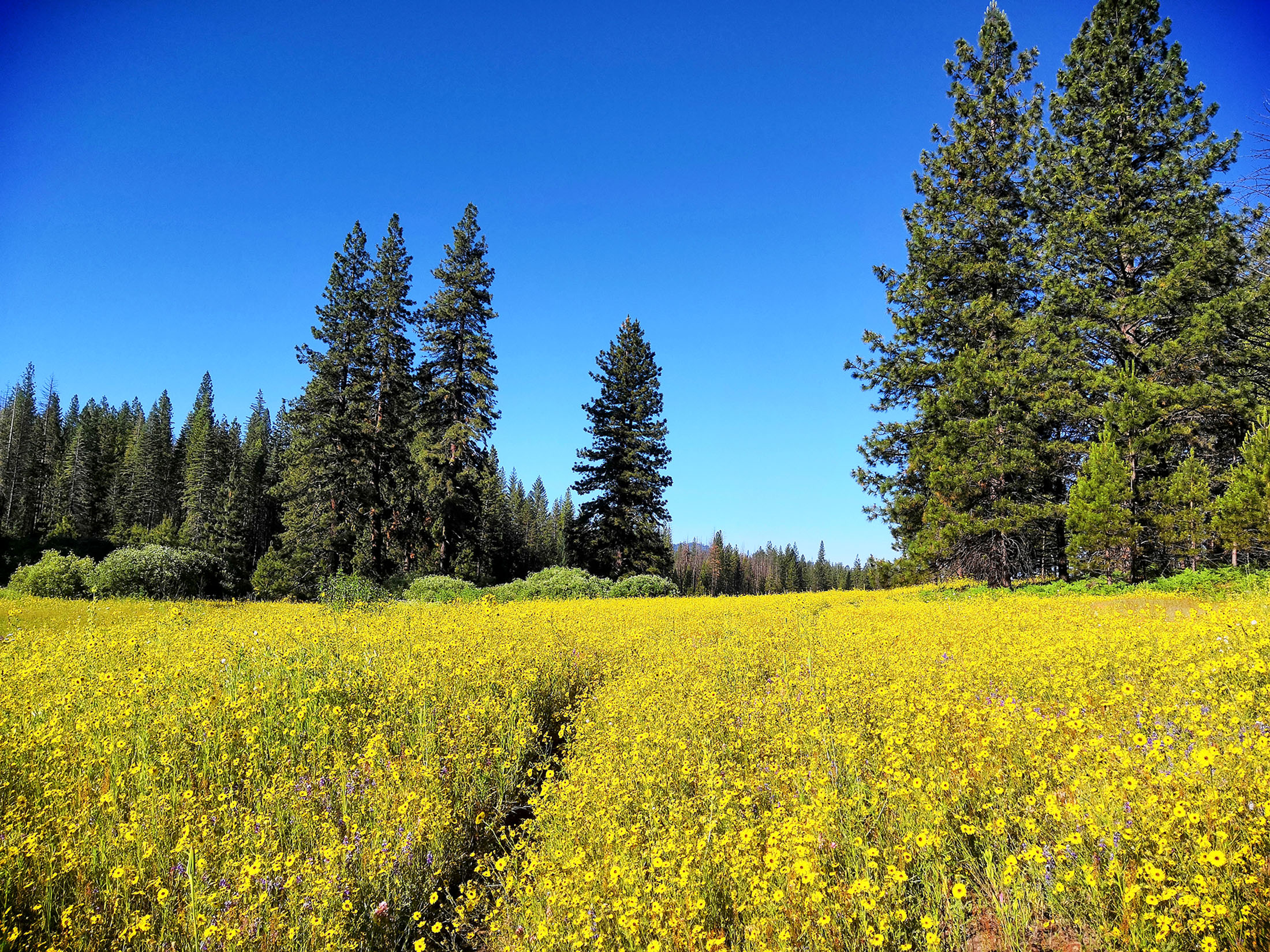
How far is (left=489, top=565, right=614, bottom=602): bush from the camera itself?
21578mm

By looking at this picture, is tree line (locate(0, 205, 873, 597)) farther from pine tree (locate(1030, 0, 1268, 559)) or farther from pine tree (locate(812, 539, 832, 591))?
pine tree (locate(812, 539, 832, 591))

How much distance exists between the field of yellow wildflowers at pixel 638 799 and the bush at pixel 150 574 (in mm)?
13286

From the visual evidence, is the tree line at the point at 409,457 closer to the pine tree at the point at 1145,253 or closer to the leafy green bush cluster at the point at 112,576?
the leafy green bush cluster at the point at 112,576

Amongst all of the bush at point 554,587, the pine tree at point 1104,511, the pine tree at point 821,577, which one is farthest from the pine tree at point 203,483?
the pine tree at point 821,577

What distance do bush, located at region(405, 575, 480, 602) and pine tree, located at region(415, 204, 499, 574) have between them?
14.0ft

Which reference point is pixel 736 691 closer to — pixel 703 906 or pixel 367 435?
pixel 703 906

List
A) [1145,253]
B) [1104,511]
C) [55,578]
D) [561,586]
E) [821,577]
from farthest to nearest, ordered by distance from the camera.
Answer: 1. [821,577]
2. [561,586]
3. [1145,253]
4. [55,578]
5. [1104,511]

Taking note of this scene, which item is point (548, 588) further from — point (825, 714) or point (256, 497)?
point (256, 497)

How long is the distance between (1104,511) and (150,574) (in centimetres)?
2874

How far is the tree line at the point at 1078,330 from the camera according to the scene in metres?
17.7

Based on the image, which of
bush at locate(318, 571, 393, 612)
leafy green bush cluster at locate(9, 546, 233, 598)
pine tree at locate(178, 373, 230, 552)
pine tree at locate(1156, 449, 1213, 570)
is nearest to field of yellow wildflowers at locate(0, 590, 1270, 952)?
bush at locate(318, 571, 393, 612)

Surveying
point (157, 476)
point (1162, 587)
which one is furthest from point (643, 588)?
point (157, 476)

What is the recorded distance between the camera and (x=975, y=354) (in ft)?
67.5

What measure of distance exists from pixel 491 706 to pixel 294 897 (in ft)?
8.55
